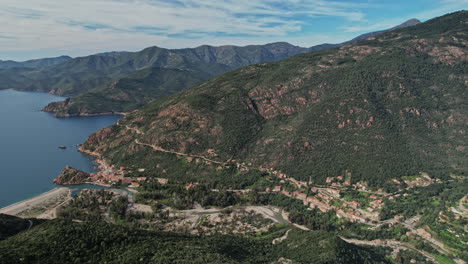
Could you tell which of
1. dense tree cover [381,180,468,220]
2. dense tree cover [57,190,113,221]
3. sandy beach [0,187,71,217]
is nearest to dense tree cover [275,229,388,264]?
dense tree cover [381,180,468,220]

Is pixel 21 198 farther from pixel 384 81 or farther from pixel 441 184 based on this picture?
pixel 384 81

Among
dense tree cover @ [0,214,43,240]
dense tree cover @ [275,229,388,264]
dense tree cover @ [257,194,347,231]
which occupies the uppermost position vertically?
dense tree cover @ [0,214,43,240]

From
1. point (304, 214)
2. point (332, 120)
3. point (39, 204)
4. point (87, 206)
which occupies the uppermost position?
point (332, 120)

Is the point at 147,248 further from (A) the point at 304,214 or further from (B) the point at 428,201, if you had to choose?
(B) the point at 428,201

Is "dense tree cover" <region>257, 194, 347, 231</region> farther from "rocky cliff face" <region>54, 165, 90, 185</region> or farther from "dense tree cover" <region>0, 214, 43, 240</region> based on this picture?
"rocky cliff face" <region>54, 165, 90, 185</region>

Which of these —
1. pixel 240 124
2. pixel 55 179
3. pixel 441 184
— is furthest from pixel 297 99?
pixel 55 179

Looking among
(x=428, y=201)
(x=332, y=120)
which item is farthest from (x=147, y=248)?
(x=332, y=120)
